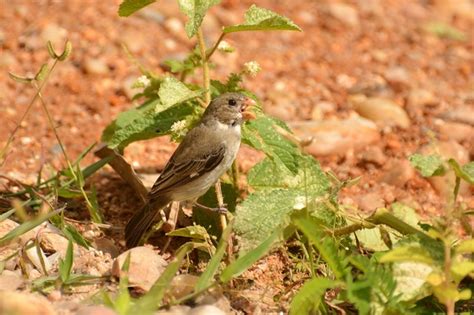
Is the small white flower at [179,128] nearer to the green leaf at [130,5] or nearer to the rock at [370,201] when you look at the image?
the green leaf at [130,5]

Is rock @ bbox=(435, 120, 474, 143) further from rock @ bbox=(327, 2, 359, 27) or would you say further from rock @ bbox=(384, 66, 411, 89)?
rock @ bbox=(327, 2, 359, 27)

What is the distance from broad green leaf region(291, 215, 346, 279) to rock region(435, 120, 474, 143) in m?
3.17

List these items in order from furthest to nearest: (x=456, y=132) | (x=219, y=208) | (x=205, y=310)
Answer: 1. (x=456, y=132)
2. (x=219, y=208)
3. (x=205, y=310)

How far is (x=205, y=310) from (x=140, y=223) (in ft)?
3.86

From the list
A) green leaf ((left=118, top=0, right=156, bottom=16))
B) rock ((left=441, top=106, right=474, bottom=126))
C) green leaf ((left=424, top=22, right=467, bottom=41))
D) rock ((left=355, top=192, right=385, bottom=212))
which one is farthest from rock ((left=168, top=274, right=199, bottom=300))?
green leaf ((left=424, top=22, right=467, bottom=41))

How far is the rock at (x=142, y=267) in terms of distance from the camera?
462 cm

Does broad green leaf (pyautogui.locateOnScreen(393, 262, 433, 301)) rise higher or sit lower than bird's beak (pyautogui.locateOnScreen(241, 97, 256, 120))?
lower

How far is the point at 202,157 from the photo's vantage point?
5523 millimetres

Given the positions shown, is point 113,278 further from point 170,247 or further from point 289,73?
point 289,73

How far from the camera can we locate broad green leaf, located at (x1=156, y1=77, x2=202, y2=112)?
Result: 4899 mm

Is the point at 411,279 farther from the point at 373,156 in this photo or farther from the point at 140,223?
the point at 373,156

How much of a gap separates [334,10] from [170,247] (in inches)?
186

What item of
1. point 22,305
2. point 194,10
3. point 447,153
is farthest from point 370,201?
point 22,305

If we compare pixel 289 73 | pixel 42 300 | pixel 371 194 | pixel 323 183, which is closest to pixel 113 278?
pixel 42 300
